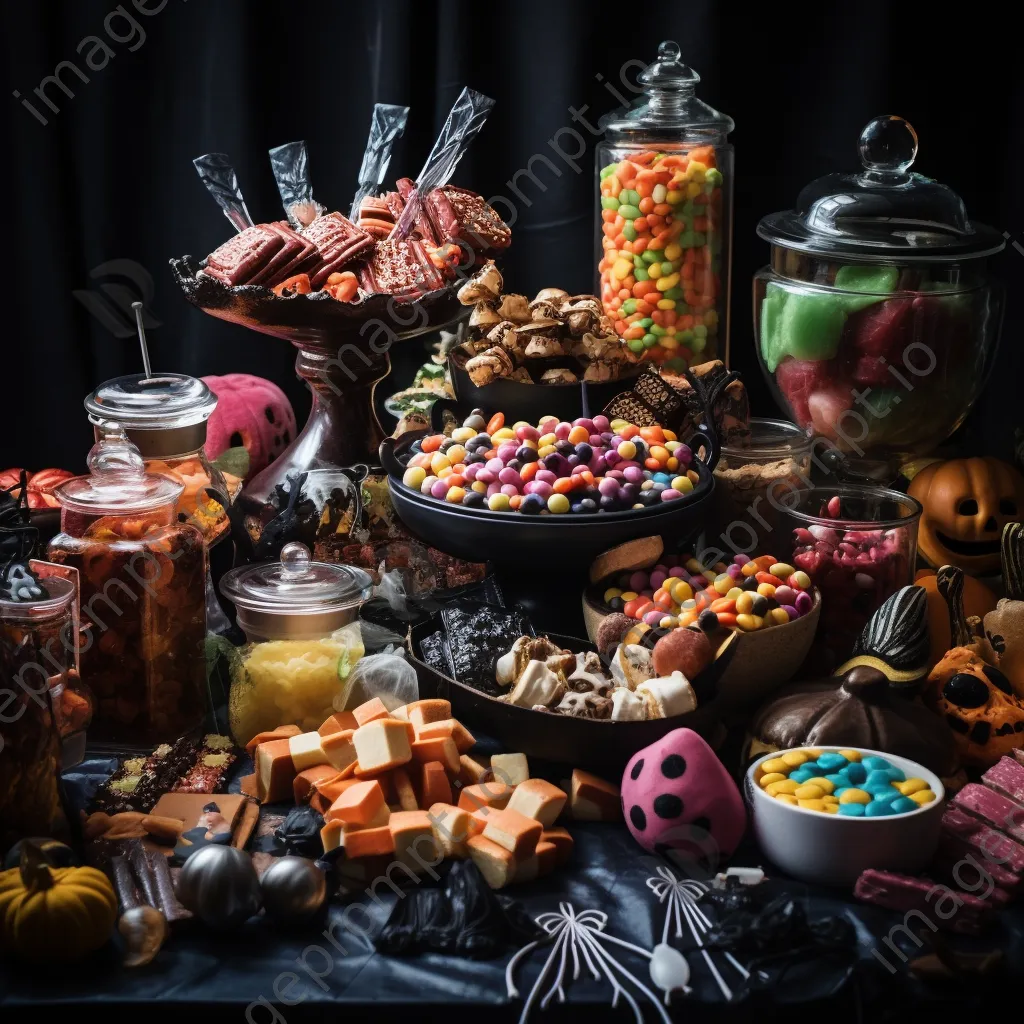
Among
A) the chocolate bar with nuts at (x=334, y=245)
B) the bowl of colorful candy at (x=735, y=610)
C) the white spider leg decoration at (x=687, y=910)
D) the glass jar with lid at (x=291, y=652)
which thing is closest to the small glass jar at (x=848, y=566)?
the bowl of colorful candy at (x=735, y=610)

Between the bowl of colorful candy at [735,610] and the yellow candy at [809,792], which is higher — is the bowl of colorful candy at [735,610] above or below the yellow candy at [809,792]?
above

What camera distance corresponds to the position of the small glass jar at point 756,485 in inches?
64.3

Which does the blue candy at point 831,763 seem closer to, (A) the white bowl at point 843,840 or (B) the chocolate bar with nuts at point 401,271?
(A) the white bowl at point 843,840

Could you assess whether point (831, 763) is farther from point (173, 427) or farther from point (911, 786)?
point (173, 427)

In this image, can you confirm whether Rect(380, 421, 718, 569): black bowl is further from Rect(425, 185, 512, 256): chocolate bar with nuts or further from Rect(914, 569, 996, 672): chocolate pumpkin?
Rect(425, 185, 512, 256): chocolate bar with nuts

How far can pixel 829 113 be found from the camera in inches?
81.0

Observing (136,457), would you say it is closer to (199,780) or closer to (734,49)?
(199,780)

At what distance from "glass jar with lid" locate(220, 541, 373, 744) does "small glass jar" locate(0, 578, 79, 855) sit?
0.21 metres

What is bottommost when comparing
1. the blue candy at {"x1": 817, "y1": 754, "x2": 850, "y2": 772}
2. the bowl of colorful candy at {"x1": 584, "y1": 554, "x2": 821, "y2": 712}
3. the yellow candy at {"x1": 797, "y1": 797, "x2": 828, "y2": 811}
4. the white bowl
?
the white bowl

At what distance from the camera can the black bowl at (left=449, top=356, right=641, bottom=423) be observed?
1.64 meters

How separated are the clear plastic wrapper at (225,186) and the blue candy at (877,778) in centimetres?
116

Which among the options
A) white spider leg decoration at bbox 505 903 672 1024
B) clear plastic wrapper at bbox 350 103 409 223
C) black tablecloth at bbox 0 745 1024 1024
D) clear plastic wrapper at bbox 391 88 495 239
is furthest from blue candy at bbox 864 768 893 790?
clear plastic wrapper at bbox 350 103 409 223

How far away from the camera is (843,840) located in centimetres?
114

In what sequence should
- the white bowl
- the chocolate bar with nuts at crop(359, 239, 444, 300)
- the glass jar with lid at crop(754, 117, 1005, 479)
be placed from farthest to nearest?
the chocolate bar with nuts at crop(359, 239, 444, 300) → the glass jar with lid at crop(754, 117, 1005, 479) → the white bowl
